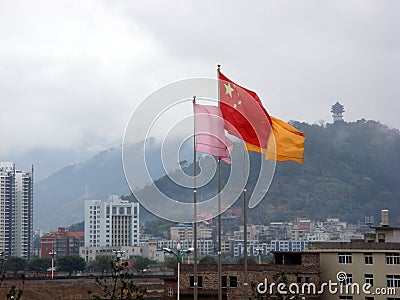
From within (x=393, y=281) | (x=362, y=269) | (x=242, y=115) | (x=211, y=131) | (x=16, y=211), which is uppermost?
(x=16, y=211)

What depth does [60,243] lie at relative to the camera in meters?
157

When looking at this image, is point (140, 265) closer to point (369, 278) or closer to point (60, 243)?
point (60, 243)

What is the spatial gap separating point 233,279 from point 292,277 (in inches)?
113

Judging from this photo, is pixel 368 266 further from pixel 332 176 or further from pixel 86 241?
pixel 332 176

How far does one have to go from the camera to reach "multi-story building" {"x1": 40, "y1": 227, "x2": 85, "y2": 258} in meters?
148

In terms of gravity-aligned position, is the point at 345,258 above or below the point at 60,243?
below

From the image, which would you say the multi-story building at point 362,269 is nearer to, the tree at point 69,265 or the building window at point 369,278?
the building window at point 369,278

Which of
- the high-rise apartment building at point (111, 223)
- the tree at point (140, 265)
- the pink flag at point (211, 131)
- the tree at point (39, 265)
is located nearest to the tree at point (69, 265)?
the tree at point (39, 265)

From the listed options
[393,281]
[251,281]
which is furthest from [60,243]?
[393,281]

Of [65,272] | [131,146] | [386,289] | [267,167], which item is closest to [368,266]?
[386,289]

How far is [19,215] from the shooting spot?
158 metres

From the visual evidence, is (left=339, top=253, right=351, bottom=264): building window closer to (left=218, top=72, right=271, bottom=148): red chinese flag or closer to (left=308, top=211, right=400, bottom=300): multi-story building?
(left=308, top=211, right=400, bottom=300): multi-story building

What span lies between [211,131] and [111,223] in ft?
482

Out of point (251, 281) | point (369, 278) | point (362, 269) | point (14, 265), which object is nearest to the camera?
point (251, 281)
